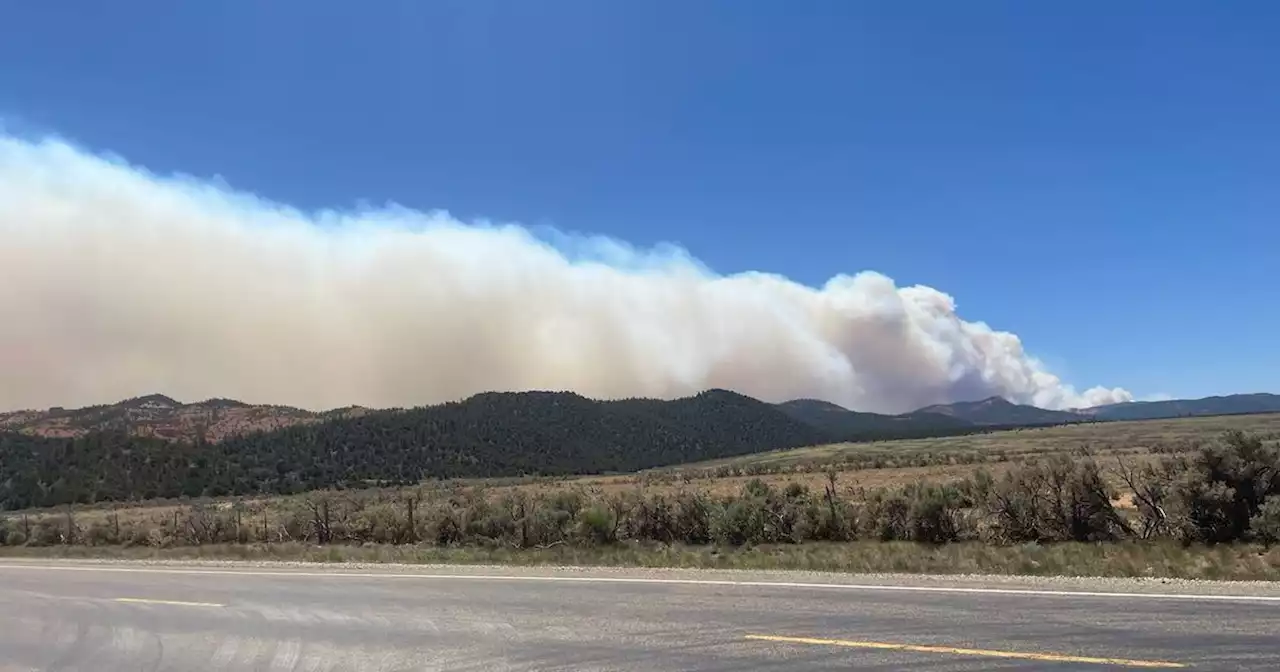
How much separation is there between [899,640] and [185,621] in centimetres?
1043

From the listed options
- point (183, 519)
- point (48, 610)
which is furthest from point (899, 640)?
point (183, 519)

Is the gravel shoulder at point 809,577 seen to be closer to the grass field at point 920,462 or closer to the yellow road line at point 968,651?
the yellow road line at point 968,651

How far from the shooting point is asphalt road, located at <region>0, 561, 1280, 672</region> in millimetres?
8406

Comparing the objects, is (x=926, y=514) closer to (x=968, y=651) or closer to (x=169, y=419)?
(x=968, y=651)

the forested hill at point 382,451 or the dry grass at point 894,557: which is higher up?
the forested hill at point 382,451

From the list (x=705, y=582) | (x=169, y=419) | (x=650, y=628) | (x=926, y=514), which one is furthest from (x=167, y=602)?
(x=169, y=419)

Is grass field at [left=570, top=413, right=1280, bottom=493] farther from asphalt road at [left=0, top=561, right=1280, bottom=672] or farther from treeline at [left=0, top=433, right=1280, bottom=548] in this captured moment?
asphalt road at [left=0, top=561, right=1280, bottom=672]

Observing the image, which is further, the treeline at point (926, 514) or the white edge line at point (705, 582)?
the treeline at point (926, 514)

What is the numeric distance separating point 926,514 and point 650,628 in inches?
474

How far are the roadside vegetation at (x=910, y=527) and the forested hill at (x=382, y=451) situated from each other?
58.0 metres

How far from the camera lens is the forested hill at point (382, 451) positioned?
83125 mm

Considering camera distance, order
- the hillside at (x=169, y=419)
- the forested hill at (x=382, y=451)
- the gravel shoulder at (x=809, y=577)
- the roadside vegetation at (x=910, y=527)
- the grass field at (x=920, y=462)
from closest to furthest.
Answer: the gravel shoulder at (x=809, y=577), the roadside vegetation at (x=910, y=527), the grass field at (x=920, y=462), the forested hill at (x=382, y=451), the hillside at (x=169, y=419)

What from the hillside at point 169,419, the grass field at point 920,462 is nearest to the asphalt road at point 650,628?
the grass field at point 920,462

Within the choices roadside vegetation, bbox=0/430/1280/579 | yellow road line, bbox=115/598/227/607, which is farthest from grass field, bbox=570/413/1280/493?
yellow road line, bbox=115/598/227/607
